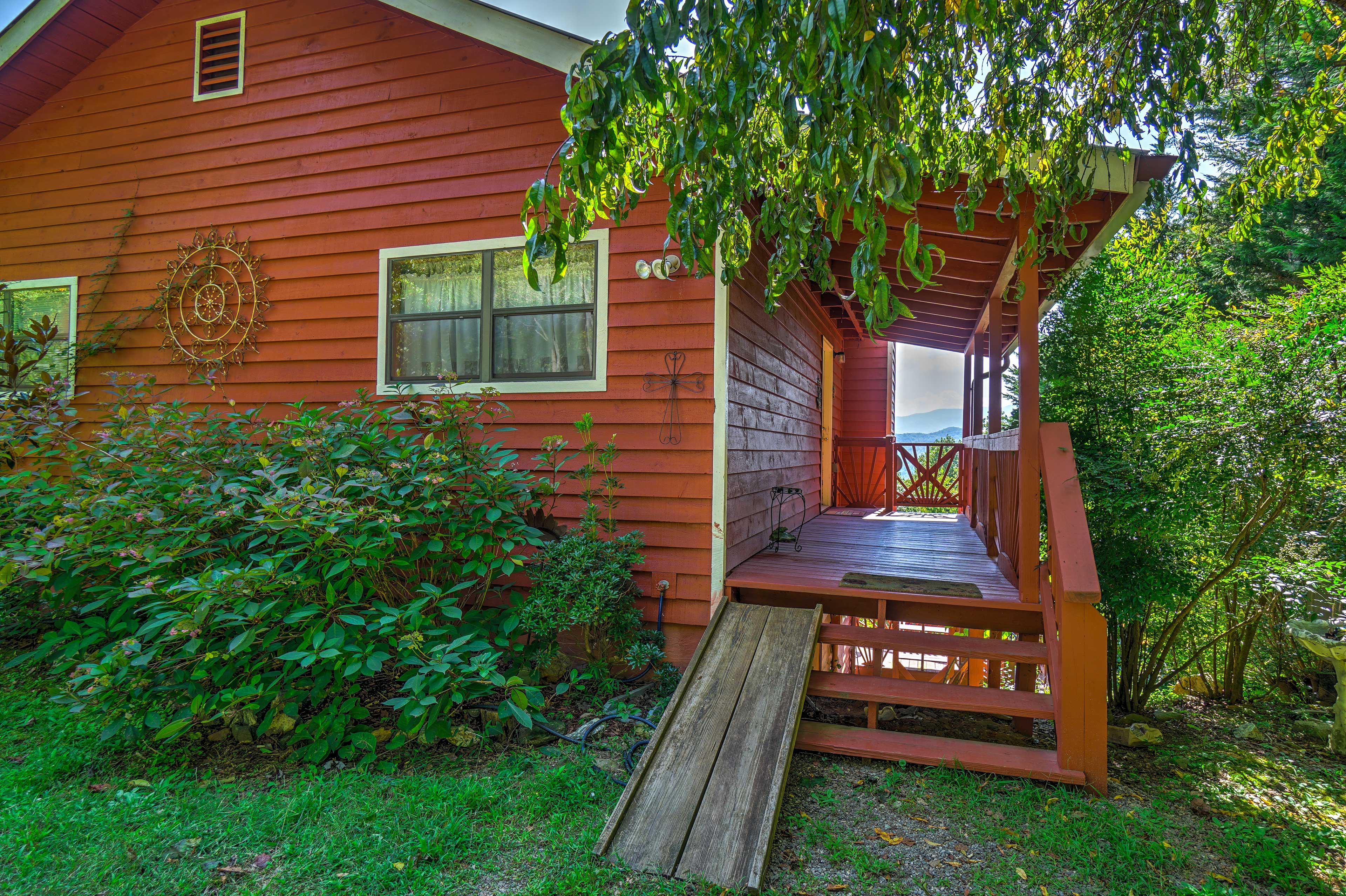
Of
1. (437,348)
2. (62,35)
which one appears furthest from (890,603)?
(62,35)

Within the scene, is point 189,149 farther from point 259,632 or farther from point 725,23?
point 725,23

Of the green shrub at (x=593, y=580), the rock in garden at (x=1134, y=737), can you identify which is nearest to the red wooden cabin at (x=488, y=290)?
the green shrub at (x=593, y=580)

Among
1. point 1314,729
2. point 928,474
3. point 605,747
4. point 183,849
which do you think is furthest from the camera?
point 928,474

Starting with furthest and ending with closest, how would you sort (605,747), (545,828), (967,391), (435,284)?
(967,391)
(435,284)
(605,747)
(545,828)

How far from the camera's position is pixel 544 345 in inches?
169

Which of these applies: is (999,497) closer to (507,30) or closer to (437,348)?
(437,348)

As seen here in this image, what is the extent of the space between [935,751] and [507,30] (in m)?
4.41

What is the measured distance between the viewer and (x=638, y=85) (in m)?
1.75

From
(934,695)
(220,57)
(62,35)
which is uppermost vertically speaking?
(62,35)

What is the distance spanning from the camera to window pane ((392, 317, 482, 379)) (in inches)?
175

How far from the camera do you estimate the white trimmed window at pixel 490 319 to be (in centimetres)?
416

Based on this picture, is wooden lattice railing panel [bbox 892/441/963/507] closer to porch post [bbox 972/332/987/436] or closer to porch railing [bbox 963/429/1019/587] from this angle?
porch railing [bbox 963/429/1019/587]

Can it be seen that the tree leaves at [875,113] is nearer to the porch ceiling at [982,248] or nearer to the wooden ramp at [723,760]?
the porch ceiling at [982,248]

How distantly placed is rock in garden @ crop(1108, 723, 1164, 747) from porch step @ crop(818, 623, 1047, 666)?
561 mm
